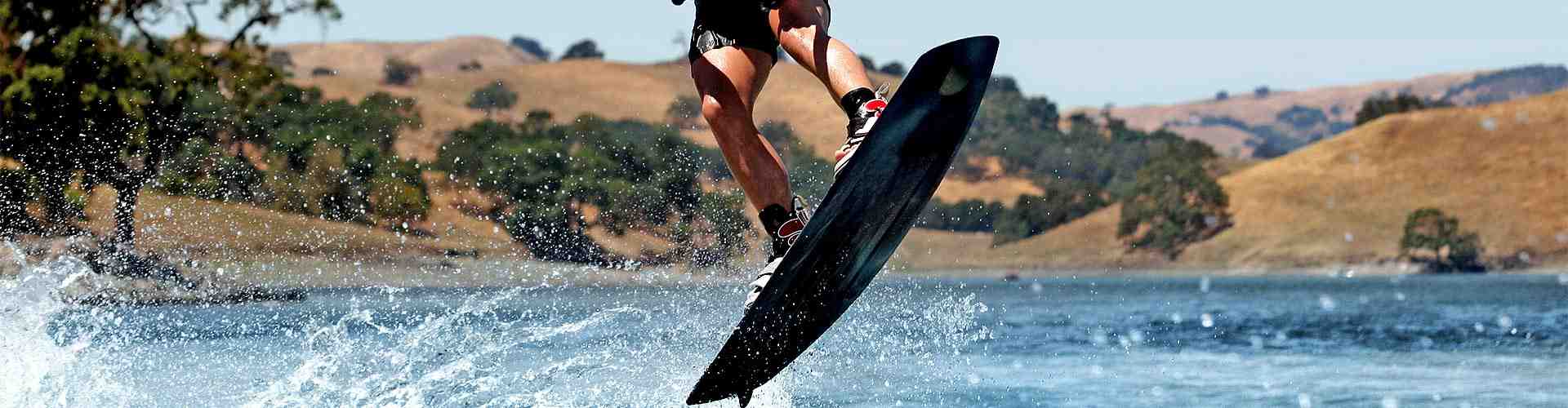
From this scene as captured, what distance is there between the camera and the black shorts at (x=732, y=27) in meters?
6.43

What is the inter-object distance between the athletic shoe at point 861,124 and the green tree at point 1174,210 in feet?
384

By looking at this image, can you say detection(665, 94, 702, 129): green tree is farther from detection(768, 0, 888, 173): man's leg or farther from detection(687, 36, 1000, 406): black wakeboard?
detection(768, 0, 888, 173): man's leg

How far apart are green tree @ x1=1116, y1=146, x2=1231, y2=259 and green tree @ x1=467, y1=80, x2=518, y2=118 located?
5512cm

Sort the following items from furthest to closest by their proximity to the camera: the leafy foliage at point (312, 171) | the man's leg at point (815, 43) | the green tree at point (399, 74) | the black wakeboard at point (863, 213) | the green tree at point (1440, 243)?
the green tree at point (399, 74)
the green tree at point (1440, 243)
the leafy foliage at point (312, 171)
the man's leg at point (815, 43)
the black wakeboard at point (863, 213)

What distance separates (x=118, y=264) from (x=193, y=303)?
6487 mm

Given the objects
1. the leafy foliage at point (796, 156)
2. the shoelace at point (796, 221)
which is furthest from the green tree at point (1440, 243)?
the shoelace at point (796, 221)

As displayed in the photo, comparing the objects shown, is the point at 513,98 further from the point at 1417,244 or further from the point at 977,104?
the point at 977,104

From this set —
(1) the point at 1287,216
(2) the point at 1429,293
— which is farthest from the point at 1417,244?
(2) the point at 1429,293

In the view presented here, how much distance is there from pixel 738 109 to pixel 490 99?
143 metres

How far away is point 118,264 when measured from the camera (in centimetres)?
3469

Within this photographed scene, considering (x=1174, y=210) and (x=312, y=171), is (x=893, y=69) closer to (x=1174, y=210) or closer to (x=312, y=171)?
(x=1174, y=210)

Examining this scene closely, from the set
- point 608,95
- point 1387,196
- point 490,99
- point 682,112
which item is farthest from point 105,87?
point 608,95

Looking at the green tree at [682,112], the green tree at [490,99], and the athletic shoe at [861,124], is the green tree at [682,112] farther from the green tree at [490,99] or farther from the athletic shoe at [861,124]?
the athletic shoe at [861,124]

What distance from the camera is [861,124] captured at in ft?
20.0
